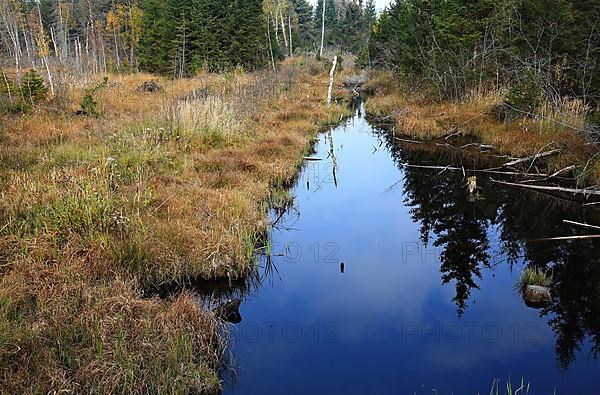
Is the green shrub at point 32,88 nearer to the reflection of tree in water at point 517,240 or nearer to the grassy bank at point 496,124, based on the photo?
→ the reflection of tree in water at point 517,240

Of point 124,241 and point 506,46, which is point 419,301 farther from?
point 506,46

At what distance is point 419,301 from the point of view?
17.5 feet

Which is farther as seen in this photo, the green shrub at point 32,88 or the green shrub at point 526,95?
the green shrub at point 32,88

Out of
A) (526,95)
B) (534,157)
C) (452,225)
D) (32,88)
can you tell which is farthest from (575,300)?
(32,88)

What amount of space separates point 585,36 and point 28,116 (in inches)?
518

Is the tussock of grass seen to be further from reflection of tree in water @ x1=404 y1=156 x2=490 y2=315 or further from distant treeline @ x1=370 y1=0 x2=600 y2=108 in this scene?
distant treeline @ x1=370 y1=0 x2=600 y2=108

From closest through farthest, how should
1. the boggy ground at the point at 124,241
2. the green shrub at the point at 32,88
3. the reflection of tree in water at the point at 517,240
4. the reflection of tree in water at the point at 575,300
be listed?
1. the boggy ground at the point at 124,241
2. the reflection of tree in water at the point at 575,300
3. the reflection of tree in water at the point at 517,240
4. the green shrub at the point at 32,88

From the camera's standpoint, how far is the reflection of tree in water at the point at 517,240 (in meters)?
4.85

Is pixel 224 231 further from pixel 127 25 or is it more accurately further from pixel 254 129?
pixel 127 25

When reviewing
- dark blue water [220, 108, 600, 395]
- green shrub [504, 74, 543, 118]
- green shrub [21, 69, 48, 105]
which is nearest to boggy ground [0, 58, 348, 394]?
dark blue water [220, 108, 600, 395]

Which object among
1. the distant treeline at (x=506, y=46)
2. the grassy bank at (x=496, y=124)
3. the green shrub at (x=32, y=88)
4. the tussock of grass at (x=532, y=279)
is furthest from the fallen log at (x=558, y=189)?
the green shrub at (x=32, y=88)

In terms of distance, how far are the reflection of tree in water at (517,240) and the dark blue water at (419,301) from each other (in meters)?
0.02

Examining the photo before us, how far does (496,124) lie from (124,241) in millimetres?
10508

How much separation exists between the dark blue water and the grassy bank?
61.3 inches
